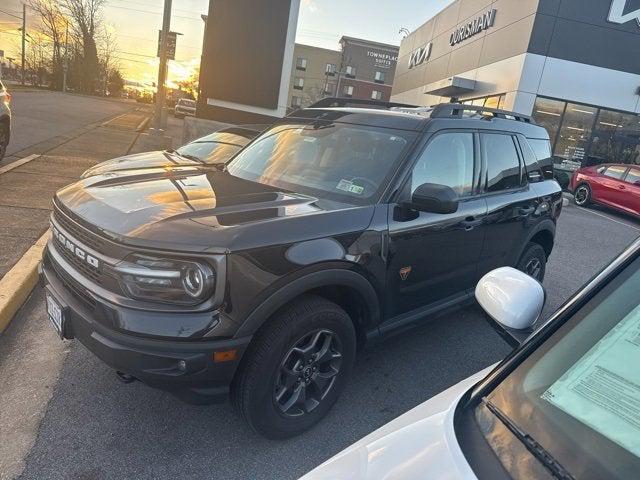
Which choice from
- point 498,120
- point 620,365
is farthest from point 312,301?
point 498,120

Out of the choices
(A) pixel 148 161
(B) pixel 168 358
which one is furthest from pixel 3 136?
(B) pixel 168 358

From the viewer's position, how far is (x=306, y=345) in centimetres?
262

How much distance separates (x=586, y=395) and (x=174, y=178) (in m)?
2.75

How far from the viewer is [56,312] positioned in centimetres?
252

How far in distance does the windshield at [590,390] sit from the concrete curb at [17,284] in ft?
11.6

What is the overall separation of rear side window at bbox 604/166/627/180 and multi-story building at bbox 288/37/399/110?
5478 cm

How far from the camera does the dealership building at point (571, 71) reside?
16.1 m

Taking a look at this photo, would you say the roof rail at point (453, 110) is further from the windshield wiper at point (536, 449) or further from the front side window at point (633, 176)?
the front side window at point (633, 176)

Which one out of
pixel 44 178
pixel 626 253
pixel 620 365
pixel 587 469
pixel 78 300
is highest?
pixel 626 253

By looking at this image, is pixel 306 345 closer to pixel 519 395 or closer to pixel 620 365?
pixel 519 395

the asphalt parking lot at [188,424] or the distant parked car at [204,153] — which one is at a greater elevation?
the distant parked car at [204,153]

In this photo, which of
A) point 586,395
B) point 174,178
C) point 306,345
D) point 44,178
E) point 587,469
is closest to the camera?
point 587,469

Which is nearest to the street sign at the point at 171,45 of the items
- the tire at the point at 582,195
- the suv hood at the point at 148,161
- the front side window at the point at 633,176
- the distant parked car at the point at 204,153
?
the distant parked car at the point at 204,153

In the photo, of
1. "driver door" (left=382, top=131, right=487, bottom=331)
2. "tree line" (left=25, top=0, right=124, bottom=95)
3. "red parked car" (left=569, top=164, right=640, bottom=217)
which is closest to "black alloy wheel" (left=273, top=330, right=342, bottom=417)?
"driver door" (left=382, top=131, right=487, bottom=331)
